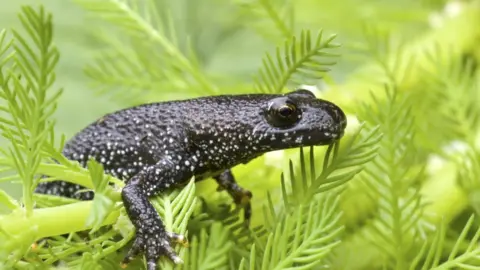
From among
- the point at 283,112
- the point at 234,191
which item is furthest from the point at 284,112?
the point at 234,191

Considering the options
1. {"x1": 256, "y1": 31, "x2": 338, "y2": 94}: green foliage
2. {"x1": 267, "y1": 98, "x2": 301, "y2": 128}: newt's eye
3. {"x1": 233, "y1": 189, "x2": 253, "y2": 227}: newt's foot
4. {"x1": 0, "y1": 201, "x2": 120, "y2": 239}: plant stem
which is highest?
{"x1": 256, "y1": 31, "x2": 338, "y2": 94}: green foliage

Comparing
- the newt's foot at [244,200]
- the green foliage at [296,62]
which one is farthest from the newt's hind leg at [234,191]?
the green foliage at [296,62]

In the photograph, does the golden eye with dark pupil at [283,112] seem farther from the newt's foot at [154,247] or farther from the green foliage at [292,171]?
the newt's foot at [154,247]

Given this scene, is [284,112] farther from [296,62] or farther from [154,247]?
A: [154,247]

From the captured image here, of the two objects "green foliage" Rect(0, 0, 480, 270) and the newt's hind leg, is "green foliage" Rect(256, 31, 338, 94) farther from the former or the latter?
the newt's hind leg

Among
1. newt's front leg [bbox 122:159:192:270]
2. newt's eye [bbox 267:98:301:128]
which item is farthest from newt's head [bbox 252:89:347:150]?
newt's front leg [bbox 122:159:192:270]

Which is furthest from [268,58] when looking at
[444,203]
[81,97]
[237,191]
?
[81,97]
